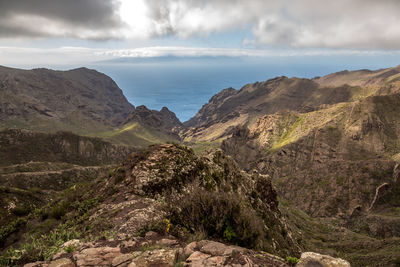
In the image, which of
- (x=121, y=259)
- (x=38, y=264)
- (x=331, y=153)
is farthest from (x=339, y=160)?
(x=38, y=264)

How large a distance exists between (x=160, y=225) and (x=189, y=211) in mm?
1513

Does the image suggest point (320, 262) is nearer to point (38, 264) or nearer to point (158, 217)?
point (158, 217)

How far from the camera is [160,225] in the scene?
10.1 meters

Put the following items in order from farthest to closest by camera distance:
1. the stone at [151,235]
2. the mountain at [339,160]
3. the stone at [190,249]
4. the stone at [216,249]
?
1. the mountain at [339,160]
2. the stone at [151,235]
3. the stone at [190,249]
4. the stone at [216,249]

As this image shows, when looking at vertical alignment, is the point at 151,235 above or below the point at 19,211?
above

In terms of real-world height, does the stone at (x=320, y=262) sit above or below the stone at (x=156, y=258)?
above

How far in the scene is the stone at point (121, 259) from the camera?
284 inches

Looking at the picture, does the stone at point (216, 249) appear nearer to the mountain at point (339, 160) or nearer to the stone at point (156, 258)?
the stone at point (156, 258)

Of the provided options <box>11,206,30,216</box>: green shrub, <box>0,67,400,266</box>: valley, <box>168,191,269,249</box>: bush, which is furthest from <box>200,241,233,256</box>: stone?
<box>11,206,30,216</box>: green shrub

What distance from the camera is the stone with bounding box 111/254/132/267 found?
23.7ft

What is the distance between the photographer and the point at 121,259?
739 cm

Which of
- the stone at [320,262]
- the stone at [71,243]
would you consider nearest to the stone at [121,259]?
the stone at [71,243]

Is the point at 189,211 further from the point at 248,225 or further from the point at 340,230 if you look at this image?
the point at 340,230

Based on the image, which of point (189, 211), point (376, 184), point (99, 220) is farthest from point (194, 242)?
point (376, 184)
